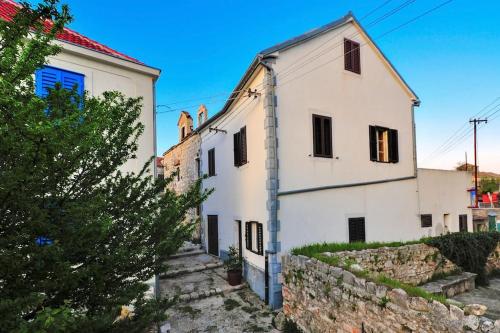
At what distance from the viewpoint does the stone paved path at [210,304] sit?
7.76 metres

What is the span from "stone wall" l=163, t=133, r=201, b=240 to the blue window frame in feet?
31.5

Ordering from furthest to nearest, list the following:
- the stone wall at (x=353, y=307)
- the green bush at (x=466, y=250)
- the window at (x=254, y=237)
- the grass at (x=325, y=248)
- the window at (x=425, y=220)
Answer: the window at (x=425, y=220)
the green bush at (x=466, y=250)
the window at (x=254, y=237)
the grass at (x=325, y=248)
the stone wall at (x=353, y=307)

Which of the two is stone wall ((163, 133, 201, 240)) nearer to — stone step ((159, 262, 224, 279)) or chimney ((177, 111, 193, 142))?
chimney ((177, 111, 193, 142))

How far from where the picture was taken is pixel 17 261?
249 centimetres

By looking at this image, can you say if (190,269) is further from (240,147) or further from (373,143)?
(373,143)

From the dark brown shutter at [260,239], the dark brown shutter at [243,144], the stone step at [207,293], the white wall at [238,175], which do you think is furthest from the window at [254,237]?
the dark brown shutter at [243,144]

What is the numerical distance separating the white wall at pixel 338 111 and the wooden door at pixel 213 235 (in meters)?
5.81

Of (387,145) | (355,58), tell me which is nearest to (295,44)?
(355,58)

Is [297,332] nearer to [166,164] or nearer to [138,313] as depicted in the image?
[138,313]

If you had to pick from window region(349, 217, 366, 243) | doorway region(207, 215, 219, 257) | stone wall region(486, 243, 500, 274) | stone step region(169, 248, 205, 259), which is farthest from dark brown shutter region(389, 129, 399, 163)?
stone step region(169, 248, 205, 259)

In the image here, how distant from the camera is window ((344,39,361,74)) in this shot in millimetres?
11227

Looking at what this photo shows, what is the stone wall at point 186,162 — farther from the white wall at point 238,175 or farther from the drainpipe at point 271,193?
the drainpipe at point 271,193

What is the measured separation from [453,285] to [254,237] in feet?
23.7

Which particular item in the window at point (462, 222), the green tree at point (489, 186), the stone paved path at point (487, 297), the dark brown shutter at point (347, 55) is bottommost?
the stone paved path at point (487, 297)
